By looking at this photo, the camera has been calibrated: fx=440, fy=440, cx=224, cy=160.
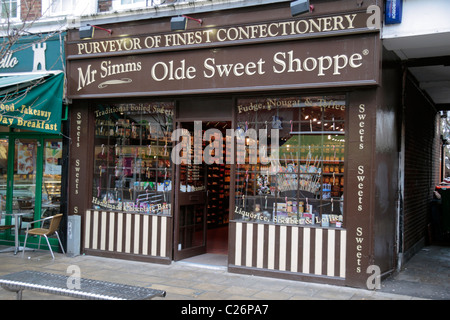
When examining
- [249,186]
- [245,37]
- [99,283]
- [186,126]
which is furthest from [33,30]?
[99,283]

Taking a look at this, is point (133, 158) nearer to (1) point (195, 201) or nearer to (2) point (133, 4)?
(1) point (195, 201)

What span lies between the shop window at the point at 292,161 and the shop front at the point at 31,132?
3.76m

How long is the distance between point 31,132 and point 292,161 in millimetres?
5735

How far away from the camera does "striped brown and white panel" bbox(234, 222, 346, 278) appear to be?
6691 millimetres

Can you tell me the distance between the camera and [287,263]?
22.9 feet

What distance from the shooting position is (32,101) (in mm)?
8219

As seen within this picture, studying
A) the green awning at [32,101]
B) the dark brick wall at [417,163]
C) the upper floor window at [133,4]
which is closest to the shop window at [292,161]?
the dark brick wall at [417,163]

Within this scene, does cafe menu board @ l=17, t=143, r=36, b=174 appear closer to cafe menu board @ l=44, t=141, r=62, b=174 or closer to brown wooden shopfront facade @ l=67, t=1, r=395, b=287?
cafe menu board @ l=44, t=141, r=62, b=174

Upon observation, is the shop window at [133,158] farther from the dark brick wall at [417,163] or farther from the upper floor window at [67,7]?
the dark brick wall at [417,163]

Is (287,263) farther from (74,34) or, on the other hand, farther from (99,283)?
(74,34)

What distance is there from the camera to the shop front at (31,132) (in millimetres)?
8047

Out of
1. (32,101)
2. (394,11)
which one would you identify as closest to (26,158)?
(32,101)

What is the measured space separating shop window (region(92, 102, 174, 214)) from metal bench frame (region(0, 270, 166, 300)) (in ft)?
11.0
